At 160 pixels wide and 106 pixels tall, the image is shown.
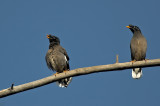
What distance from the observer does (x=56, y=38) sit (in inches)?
310

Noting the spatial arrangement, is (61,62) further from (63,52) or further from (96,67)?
(96,67)

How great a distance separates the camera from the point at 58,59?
7.36 metres

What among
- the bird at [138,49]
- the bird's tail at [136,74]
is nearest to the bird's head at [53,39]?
the bird at [138,49]

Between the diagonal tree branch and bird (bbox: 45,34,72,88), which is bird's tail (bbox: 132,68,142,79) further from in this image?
the diagonal tree branch

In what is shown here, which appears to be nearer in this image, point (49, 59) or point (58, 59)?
point (58, 59)

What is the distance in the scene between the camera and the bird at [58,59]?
7361 millimetres

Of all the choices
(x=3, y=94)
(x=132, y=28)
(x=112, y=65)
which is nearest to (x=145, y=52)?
(x=132, y=28)

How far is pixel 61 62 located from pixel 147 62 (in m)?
2.94

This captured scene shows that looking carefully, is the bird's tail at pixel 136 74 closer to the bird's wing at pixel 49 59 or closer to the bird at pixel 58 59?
the bird at pixel 58 59

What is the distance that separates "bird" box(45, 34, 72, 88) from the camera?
7361 millimetres

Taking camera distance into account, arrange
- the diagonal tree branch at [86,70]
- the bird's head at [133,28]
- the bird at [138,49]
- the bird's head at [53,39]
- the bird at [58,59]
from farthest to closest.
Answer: the bird's head at [133,28], the bird's head at [53,39], the bird at [138,49], the bird at [58,59], the diagonal tree branch at [86,70]

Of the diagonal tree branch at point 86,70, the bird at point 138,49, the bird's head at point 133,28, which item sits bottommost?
the diagonal tree branch at point 86,70

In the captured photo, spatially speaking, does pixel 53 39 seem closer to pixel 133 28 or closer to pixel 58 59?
pixel 58 59

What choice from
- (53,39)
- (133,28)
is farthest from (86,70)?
(133,28)
